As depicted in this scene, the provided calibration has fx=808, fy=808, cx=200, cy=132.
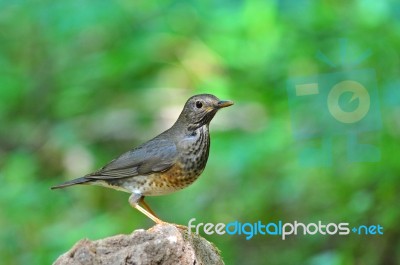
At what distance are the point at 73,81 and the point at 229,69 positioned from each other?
1310mm

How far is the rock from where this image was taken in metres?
2.90

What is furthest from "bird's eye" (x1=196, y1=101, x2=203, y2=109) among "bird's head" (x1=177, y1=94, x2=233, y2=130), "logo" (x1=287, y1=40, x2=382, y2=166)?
"logo" (x1=287, y1=40, x2=382, y2=166)

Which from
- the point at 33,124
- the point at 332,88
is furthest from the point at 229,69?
the point at 33,124

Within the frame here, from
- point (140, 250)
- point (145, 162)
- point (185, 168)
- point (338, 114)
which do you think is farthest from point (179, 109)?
point (140, 250)

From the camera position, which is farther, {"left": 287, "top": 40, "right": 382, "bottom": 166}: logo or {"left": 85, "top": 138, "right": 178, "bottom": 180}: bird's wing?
{"left": 287, "top": 40, "right": 382, "bottom": 166}: logo

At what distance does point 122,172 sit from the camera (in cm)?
336

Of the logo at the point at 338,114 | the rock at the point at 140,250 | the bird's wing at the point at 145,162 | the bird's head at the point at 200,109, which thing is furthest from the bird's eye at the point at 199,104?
the logo at the point at 338,114

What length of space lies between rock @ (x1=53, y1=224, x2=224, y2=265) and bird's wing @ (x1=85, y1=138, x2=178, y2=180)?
0.40 metres

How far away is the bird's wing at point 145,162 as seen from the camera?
3.34 meters

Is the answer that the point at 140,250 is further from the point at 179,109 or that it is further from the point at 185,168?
the point at 179,109

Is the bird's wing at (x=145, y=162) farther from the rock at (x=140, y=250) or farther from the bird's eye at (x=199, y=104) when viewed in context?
the rock at (x=140, y=250)

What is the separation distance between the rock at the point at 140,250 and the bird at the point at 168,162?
32 centimetres

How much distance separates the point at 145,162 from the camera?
134 inches

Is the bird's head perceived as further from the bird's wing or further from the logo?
the logo
